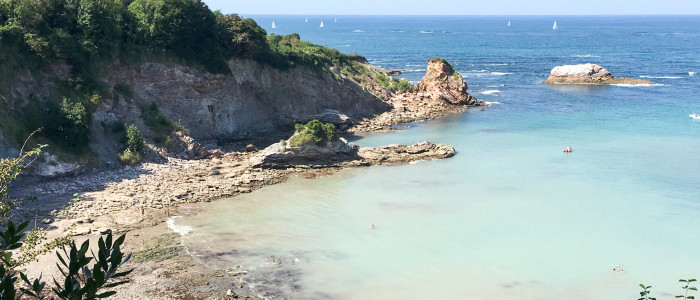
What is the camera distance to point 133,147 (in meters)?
40.5

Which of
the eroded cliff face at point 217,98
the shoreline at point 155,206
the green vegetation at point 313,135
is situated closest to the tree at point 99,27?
the eroded cliff face at point 217,98

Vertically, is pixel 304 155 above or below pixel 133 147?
below

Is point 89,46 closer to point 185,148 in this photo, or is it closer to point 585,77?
point 185,148

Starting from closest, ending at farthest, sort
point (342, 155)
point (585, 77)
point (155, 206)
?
point (155, 206), point (342, 155), point (585, 77)

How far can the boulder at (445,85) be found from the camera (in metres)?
67.8

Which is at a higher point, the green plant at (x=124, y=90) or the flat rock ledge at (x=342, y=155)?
the green plant at (x=124, y=90)

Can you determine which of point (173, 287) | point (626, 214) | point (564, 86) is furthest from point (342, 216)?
point (564, 86)

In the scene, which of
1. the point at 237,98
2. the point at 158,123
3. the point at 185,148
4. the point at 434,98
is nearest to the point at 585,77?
the point at 434,98

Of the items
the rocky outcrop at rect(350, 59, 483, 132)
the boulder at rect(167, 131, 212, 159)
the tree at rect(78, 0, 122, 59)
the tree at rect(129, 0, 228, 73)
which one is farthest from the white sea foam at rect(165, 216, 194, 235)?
the rocky outcrop at rect(350, 59, 483, 132)

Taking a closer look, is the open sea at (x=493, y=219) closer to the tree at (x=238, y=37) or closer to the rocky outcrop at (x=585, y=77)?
the tree at (x=238, y=37)

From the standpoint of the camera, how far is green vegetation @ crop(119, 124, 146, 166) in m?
39.7

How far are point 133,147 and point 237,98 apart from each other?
11.5 meters

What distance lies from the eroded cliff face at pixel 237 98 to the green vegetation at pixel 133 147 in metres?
2.12

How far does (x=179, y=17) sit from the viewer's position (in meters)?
46.8
